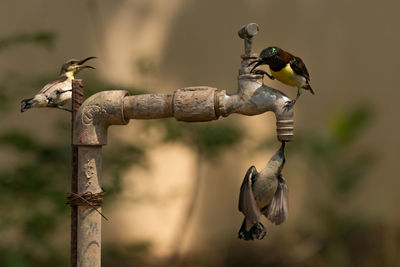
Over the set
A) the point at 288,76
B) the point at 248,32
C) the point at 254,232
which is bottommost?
the point at 254,232

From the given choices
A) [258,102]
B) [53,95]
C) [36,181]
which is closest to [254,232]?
[258,102]

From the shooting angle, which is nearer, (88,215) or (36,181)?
(88,215)

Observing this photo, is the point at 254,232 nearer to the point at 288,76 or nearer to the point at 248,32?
the point at 288,76

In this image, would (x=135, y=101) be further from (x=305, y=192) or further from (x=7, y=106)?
(x=305, y=192)

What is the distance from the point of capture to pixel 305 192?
14.3ft

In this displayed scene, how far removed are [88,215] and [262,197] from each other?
21.6 inches

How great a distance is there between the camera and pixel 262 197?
1.79 meters

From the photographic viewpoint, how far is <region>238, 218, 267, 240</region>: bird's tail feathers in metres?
1.82

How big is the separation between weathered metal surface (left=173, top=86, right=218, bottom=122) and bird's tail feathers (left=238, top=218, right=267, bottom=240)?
35cm

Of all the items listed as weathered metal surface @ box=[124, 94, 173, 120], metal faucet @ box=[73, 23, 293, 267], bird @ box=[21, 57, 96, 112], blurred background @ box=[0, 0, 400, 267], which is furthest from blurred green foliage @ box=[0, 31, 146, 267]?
weathered metal surface @ box=[124, 94, 173, 120]

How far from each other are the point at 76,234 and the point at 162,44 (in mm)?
2630

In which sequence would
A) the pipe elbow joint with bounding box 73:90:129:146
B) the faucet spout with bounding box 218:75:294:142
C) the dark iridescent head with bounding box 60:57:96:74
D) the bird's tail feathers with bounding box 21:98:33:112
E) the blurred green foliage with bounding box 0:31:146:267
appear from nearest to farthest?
1. the faucet spout with bounding box 218:75:294:142
2. the pipe elbow joint with bounding box 73:90:129:146
3. the bird's tail feathers with bounding box 21:98:33:112
4. the dark iridescent head with bounding box 60:57:96:74
5. the blurred green foliage with bounding box 0:31:146:267

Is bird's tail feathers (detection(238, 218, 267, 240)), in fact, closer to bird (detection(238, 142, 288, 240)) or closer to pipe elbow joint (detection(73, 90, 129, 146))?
bird (detection(238, 142, 288, 240))

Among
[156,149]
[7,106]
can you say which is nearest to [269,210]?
[7,106]
